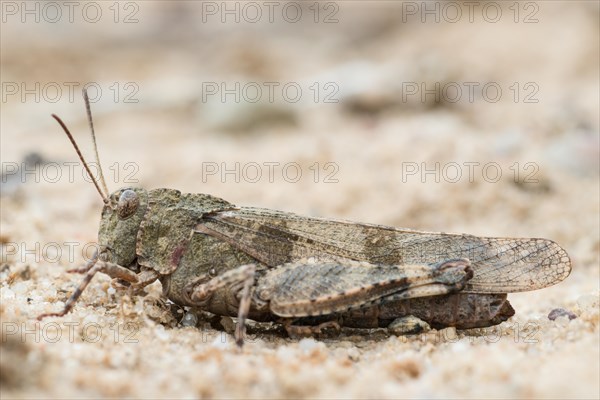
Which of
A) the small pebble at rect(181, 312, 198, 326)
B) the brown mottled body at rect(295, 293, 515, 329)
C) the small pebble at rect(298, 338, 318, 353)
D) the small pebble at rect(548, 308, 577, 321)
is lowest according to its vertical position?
the small pebble at rect(298, 338, 318, 353)

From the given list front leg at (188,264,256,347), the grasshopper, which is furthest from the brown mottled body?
front leg at (188,264,256,347)

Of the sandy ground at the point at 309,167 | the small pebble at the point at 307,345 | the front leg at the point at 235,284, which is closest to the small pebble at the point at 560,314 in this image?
the sandy ground at the point at 309,167

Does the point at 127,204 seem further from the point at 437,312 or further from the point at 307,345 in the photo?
the point at 437,312

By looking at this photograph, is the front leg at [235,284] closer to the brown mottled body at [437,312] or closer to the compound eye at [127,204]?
the brown mottled body at [437,312]

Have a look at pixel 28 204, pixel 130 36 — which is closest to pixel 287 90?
pixel 28 204

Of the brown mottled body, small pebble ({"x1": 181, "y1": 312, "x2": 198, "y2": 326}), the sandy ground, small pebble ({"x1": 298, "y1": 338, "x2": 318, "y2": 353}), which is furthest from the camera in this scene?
small pebble ({"x1": 181, "y1": 312, "x2": 198, "y2": 326})

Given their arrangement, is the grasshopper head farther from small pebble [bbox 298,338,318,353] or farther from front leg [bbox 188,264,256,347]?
small pebble [bbox 298,338,318,353]

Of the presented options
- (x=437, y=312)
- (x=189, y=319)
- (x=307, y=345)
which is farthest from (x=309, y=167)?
(x=307, y=345)

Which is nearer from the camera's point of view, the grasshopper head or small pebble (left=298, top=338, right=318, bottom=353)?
small pebble (left=298, top=338, right=318, bottom=353)

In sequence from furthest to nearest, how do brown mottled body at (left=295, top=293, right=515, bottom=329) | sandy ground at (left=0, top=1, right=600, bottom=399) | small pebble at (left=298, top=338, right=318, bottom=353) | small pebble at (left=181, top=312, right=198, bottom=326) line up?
small pebble at (left=181, top=312, right=198, bottom=326)
brown mottled body at (left=295, top=293, right=515, bottom=329)
small pebble at (left=298, top=338, right=318, bottom=353)
sandy ground at (left=0, top=1, right=600, bottom=399)
